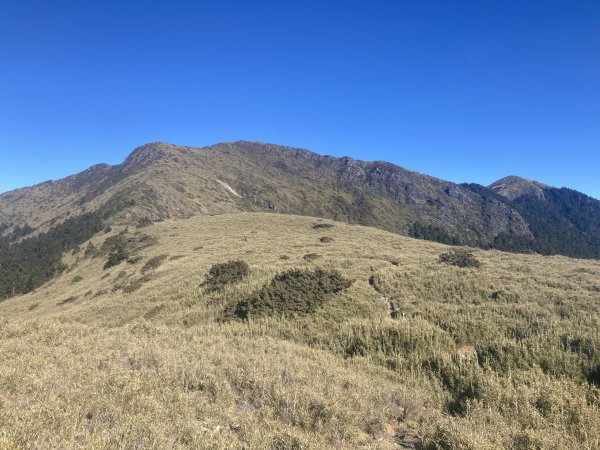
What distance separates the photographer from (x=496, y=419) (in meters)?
5.12

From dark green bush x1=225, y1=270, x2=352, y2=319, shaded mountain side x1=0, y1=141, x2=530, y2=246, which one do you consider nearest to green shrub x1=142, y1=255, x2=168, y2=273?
dark green bush x1=225, y1=270, x2=352, y2=319

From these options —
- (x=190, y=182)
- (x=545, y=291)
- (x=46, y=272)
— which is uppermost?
(x=190, y=182)

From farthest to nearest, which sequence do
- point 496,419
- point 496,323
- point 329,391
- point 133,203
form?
point 133,203 → point 496,323 → point 329,391 → point 496,419

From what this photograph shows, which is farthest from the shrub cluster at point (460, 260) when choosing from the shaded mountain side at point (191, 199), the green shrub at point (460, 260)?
the shaded mountain side at point (191, 199)

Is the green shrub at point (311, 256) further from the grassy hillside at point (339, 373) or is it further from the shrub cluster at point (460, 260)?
the shrub cluster at point (460, 260)

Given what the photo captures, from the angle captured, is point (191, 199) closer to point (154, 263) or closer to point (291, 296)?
point (154, 263)

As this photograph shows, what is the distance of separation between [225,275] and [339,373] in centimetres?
1417

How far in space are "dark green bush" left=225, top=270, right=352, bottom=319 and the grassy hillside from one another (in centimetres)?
30

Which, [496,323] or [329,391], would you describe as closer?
[329,391]

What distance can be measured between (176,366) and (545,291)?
15.0 meters

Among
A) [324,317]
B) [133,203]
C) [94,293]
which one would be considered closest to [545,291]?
[324,317]

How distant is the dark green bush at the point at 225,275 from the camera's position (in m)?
19.8

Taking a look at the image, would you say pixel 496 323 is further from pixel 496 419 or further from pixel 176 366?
pixel 176 366

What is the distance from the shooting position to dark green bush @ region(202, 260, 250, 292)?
19812mm
